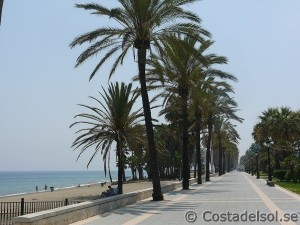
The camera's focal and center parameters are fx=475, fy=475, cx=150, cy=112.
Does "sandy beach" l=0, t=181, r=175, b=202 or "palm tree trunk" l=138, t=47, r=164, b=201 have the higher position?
"palm tree trunk" l=138, t=47, r=164, b=201

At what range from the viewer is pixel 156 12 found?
74.4 ft

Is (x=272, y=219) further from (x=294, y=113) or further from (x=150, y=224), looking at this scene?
(x=294, y=113)

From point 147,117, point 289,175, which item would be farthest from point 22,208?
point 289,175

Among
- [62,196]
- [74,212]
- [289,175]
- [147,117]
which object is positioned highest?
[147,117]

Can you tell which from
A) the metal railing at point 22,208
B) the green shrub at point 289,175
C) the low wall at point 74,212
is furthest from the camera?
the green shrub at point 289,175

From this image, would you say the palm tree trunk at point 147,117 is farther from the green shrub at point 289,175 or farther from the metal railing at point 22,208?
the green shrub at point 289,175

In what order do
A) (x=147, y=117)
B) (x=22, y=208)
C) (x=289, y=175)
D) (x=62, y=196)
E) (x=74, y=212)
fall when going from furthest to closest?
1. (x=289, y=175)
2. (x=62, y=196)
3. (x=147, y=117)
4. (x=22, y=208)
5. (x=74, y=212)

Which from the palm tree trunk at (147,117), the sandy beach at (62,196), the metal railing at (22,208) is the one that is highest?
the palm tree trunk at (147,117)

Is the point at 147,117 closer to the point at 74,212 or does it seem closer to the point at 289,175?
the point at 74,212

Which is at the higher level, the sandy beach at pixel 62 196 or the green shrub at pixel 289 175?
the green shrub at pixel 289 175

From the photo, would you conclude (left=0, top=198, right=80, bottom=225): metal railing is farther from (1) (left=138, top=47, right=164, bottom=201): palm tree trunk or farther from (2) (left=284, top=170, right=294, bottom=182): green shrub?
(2) (left=284, top=170, right=294, bottom=182): green shrub

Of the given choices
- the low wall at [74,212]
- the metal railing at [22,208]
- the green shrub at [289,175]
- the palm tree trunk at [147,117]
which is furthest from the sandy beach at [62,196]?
the green shrub at [289,175]

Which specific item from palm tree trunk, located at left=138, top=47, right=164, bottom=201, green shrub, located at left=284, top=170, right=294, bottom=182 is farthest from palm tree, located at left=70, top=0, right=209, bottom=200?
green shrub, located at left=284, top=170, right=294, bottom=182

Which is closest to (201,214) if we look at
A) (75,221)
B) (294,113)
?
(75,221)
